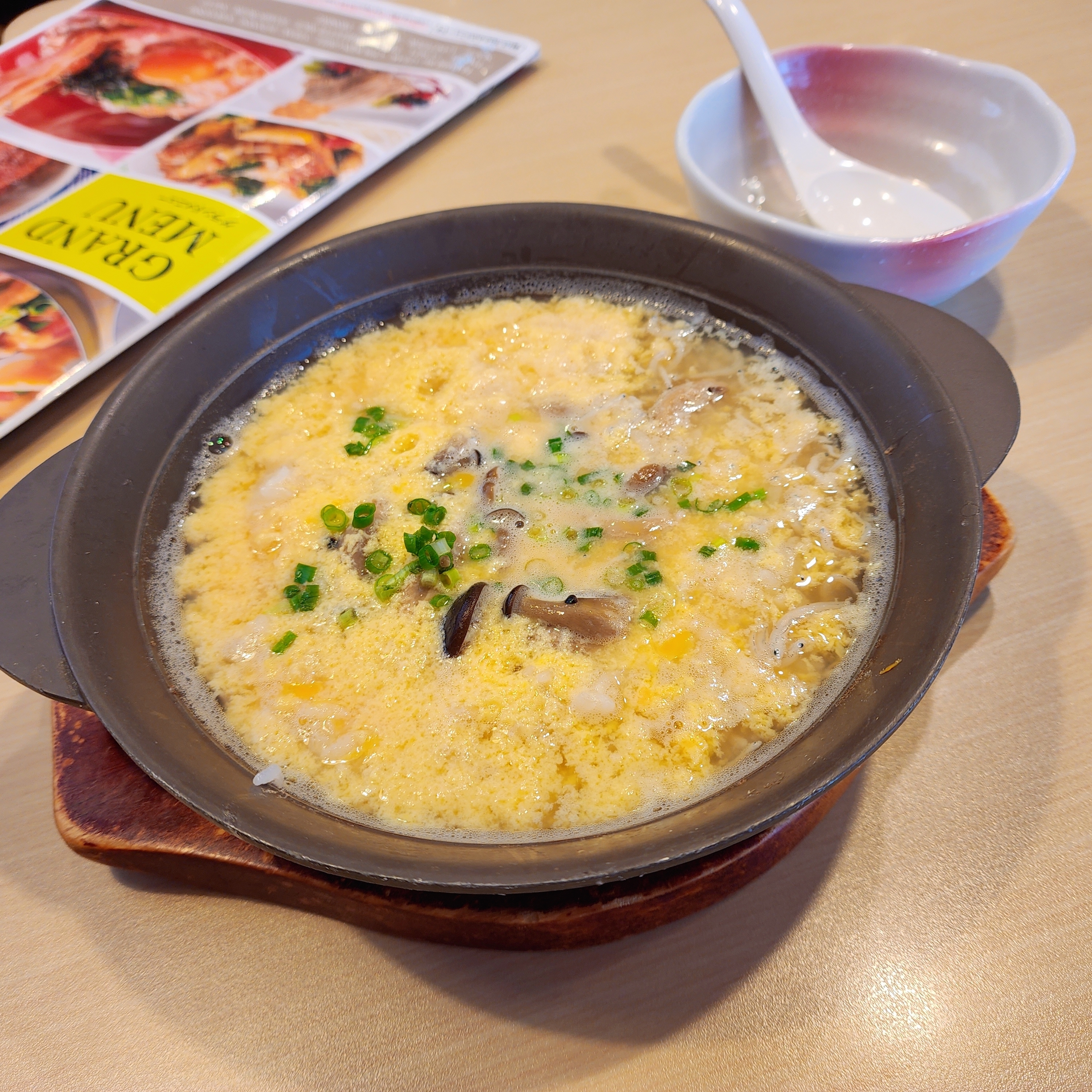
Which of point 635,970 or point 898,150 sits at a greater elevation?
point 898,150

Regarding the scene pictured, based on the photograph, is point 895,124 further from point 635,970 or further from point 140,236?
point 635,970

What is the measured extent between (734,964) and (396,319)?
148cm

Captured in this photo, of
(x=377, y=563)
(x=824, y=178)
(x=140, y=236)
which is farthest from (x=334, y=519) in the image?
(x=824, y=178)

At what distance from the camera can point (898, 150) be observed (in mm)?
2285

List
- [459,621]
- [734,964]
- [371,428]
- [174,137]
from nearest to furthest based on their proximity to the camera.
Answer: [734,964] → [459,621] → [371,428] → [174,137]

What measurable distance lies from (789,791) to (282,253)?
221 cm

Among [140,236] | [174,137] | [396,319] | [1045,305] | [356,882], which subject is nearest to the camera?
[356,882]

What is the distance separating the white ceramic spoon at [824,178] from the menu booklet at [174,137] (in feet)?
3.21

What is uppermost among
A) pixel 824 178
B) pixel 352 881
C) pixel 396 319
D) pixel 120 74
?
pixel 120 74

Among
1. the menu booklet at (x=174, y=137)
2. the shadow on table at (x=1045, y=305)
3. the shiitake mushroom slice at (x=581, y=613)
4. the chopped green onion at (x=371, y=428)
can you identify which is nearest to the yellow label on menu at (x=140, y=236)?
the menu booklet at (x=174, y=137)

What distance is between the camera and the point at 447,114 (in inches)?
105

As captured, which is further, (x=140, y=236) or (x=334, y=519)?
(x=140, y=236)

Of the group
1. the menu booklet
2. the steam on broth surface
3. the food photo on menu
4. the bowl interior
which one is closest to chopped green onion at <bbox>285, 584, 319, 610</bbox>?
the steam on broth surface

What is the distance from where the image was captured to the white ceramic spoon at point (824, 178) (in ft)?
6.91
